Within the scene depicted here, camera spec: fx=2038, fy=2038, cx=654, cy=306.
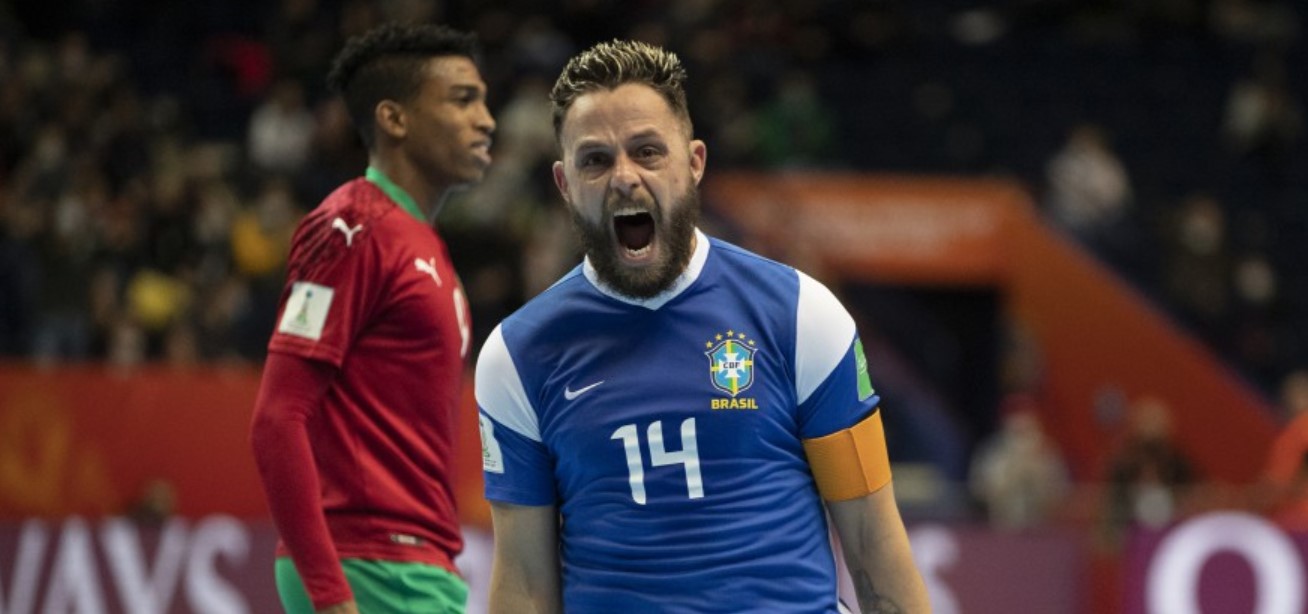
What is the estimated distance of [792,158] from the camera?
20.4 m

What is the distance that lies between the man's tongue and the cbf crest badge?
24 centimetres

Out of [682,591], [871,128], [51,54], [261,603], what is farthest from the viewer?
[871,128]

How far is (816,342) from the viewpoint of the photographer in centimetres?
403

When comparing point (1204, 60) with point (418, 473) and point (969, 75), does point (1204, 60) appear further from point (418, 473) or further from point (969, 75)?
point (418, 473)

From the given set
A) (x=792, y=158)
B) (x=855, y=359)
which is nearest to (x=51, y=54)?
(x=792, y=158)

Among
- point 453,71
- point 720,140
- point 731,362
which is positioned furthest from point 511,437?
point 720,140

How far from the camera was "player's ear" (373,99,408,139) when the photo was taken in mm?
5500

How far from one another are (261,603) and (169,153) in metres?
7.19

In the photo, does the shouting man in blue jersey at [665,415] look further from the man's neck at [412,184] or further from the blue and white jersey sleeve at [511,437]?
the man's neck at [412,184]

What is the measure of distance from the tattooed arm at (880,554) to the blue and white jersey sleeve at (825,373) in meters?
0.17

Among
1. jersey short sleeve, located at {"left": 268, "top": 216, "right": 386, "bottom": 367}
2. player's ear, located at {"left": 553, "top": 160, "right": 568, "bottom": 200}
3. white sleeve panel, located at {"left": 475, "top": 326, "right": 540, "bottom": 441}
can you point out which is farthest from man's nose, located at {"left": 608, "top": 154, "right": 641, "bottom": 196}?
jersey short sleeve, located at {"left": 268, "top": 216, "right": 386, "bottom": 367}

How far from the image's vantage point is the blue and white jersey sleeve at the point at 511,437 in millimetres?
4121

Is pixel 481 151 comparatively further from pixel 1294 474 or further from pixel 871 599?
pixel 1294 474

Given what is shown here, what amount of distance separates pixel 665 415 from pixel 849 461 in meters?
0.38
